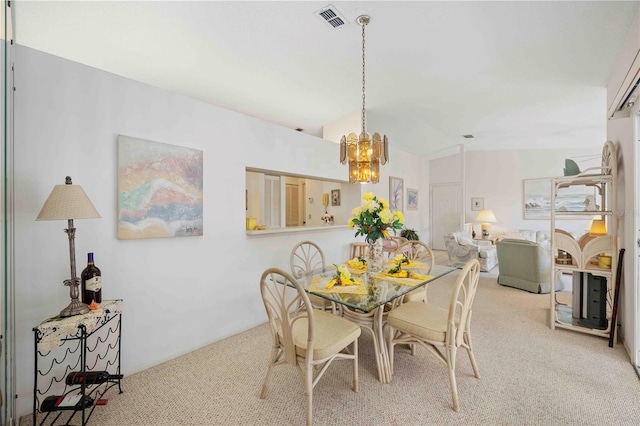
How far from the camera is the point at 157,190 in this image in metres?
2.31

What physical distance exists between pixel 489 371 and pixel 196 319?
2510 millimetres

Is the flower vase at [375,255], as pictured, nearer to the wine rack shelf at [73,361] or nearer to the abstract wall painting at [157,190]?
the abstract wall painting at [157,190]

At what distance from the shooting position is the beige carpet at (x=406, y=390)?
1727mm

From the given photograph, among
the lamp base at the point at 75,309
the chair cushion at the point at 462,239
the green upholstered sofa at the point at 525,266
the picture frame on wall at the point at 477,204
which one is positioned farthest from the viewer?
the picture frame on wall at the point at 477,204

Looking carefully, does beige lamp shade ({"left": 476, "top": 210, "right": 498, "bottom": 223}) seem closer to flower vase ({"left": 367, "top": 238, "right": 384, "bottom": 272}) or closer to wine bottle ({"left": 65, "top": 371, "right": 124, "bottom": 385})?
flower vase ({"left": 367, "top": 238, "right": 384, "bottom": 272})

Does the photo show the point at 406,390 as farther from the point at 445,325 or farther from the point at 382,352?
the point at 445,325

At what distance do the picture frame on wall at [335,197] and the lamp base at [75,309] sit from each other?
388 cm

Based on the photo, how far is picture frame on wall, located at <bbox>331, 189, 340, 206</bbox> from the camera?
5.11 metres

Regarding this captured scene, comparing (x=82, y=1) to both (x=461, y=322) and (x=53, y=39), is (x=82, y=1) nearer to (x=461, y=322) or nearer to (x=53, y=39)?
(x=53, y=39)

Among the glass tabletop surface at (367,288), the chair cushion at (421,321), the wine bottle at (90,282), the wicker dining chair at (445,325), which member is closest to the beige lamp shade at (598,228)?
the glass tabletop surface at (367,288)

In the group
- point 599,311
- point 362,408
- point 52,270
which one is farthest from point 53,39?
point 599,311

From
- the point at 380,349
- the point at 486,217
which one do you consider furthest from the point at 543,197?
the point at 380,349

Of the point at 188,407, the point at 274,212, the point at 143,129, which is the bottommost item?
the point at 188,407

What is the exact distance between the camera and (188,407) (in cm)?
184
